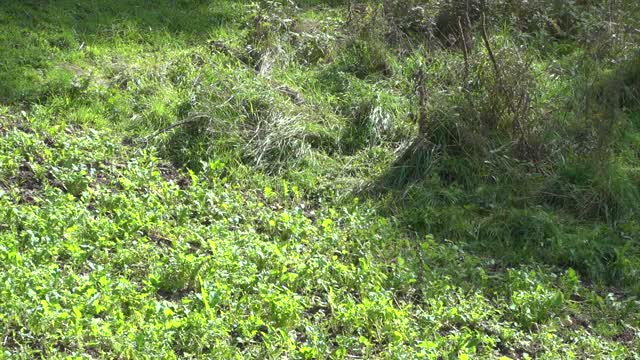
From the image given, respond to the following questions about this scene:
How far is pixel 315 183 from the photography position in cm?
720

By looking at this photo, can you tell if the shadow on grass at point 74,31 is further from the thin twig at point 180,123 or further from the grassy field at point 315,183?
the thin twig at point 180,123

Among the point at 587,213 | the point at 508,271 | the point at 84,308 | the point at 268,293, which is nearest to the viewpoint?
the point at 84,308

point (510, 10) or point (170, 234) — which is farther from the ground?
point (510, 10)

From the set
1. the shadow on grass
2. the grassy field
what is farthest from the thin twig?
the shadow on grass

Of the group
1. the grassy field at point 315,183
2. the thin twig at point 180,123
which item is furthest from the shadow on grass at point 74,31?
the thin twig at point 180,123

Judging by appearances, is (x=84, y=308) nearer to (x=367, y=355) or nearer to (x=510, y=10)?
(x=367, y=355)

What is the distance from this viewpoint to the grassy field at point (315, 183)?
518 centimetres

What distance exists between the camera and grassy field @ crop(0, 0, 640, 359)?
5.18 metres

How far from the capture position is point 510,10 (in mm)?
9633

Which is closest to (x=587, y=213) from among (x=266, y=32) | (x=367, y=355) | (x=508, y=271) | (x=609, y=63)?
(x=508, y=271)

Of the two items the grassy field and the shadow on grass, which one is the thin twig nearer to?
the grassy field

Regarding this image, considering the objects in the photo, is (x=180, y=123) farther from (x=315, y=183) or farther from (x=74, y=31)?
(x=74, y=31)

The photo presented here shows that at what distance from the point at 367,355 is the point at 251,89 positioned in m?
3.58

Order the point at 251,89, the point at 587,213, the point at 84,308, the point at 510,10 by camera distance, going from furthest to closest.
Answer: the point at 510,10 < the point at 251,89 < the point at 587,213 < the point at 84,308
